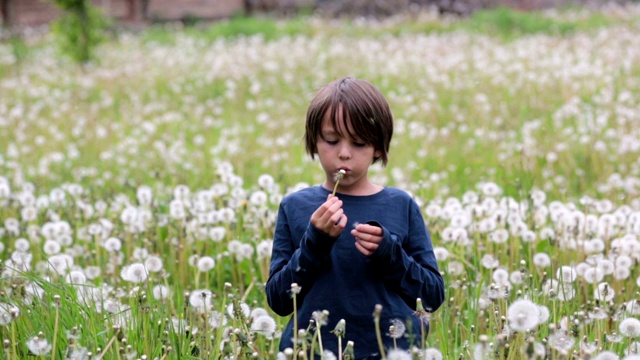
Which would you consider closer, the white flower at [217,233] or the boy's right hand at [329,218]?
the boy's right hand at [329,218]

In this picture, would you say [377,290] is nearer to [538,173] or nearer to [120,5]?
[538,173]

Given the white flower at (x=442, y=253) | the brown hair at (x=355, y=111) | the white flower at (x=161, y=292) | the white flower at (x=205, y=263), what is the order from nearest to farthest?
the brown hair at (x=355, y=111)
the white flower at (x=161, y=292)
the white flower at (x=205, y=263)
the white flower at (x=442, y=253)

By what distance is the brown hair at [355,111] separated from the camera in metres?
2.65

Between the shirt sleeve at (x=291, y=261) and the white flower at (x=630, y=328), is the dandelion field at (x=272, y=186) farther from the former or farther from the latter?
the shirt sleeve at (x=291, y=261)

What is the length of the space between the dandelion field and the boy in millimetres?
182

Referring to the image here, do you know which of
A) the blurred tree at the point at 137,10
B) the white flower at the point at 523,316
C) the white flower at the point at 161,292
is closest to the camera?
the white flower at the point at 523,316

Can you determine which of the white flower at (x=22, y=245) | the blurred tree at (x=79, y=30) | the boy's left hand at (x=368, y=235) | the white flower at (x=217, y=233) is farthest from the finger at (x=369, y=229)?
the blurred tree at (x=79, y=30)

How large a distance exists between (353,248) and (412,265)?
184 millimetres

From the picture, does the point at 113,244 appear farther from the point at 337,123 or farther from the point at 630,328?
the point at 630,328

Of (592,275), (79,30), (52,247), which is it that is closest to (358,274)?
(592,275)

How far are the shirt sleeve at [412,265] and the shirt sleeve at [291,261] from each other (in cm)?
16

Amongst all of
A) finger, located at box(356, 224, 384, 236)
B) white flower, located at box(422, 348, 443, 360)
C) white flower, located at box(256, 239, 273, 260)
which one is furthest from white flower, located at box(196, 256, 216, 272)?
white flower, located at box(422, 348, 443, 360)

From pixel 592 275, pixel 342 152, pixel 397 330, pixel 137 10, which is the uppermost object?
pixel 342 152

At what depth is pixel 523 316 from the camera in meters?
2.02
